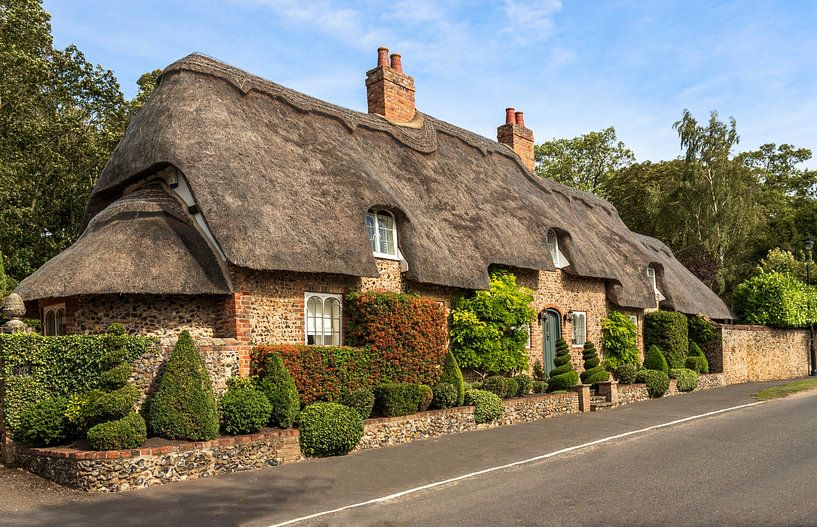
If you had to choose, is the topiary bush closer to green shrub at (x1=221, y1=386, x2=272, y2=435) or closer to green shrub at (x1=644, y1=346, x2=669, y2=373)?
green shrub at (x1=644, y1=346, x2=669, y2=373)

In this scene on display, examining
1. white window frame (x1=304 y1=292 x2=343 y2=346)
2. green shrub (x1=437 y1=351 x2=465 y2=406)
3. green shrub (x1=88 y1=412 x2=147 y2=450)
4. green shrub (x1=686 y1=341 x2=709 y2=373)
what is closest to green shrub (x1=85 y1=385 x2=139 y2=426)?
green shrub (x1=88 y1=412 x2=147 y2=450)

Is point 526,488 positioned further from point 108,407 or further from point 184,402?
point 108,407

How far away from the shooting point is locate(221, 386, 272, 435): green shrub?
1234cm

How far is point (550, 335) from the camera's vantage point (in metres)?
22.8

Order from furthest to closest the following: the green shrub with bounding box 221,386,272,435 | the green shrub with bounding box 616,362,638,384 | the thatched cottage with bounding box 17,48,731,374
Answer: the green shrub with bounding box 616,362,638,384 < the thatched cottage with bounding box 17,48,731,374 < the green shrub with bounding box 221,386,272,435

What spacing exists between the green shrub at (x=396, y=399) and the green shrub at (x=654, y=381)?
10646mm

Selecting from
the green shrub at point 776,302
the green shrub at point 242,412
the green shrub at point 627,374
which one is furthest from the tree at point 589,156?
the green shrub at point 242,412

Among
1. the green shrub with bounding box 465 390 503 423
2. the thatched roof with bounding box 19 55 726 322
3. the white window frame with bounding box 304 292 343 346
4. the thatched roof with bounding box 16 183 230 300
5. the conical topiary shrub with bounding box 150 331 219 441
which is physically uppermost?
the thatched roof with bounding box 19 55 726 322

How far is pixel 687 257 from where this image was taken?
139 feet

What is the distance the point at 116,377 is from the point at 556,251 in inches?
604

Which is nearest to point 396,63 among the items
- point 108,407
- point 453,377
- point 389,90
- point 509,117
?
point 389,90

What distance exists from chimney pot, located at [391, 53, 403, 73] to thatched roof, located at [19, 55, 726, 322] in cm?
190

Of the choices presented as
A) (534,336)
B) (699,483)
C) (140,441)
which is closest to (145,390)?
(140,441)

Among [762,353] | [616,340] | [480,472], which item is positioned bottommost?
[480,472]
